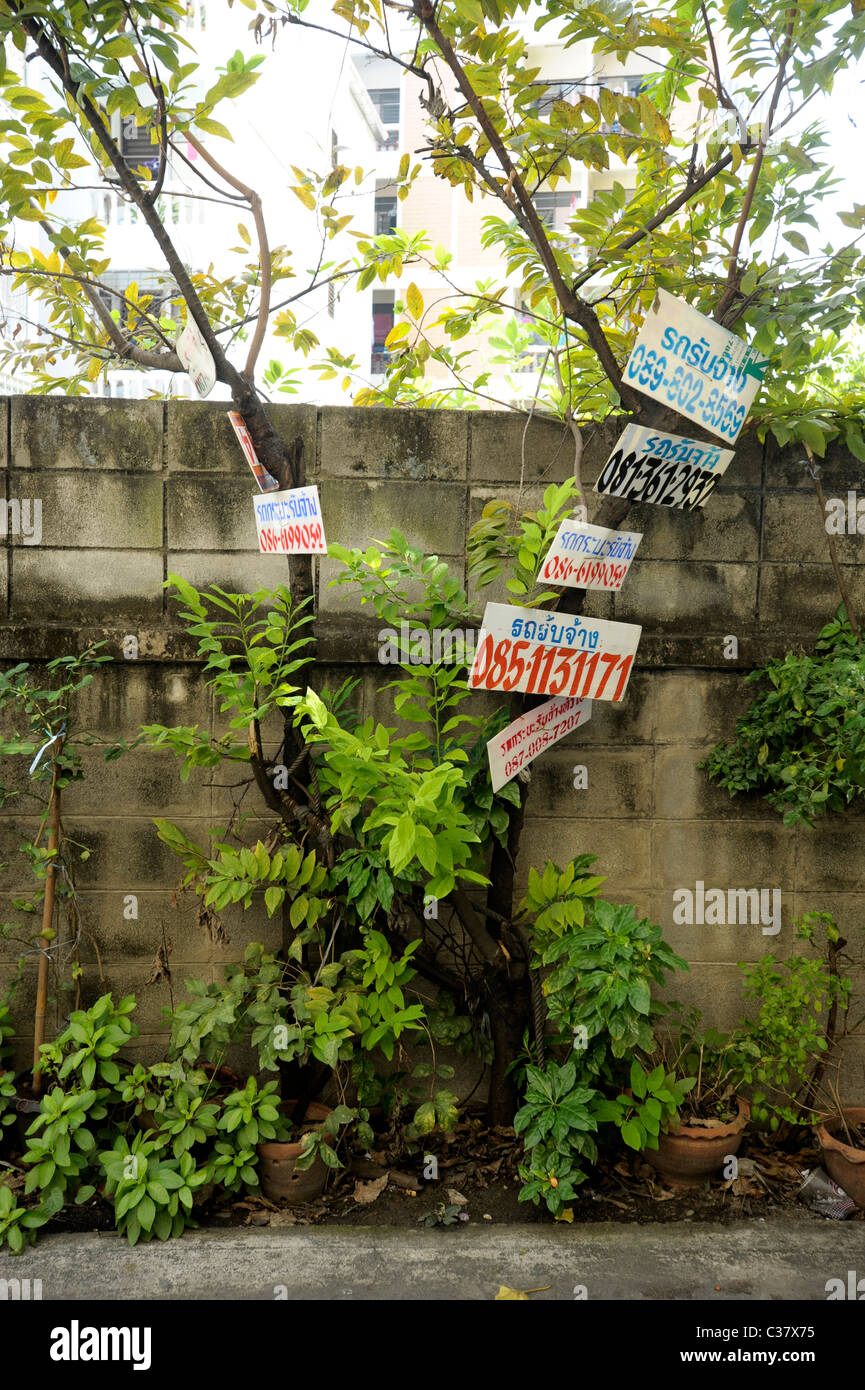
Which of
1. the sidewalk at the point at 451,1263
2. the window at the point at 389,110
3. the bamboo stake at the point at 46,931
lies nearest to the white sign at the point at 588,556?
the bamboo stake at the point at 46,931

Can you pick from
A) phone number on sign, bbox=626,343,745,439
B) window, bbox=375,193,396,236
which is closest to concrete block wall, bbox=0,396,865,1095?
phone number on sign, bbox=626,343,745,439

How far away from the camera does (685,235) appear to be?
11.0ft

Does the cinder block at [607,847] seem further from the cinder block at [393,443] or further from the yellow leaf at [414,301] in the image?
the yellow leaf at [414,301]

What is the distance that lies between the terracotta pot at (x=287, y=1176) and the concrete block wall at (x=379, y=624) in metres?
0.67

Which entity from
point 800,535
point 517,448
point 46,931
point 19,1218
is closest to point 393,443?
point 517,448

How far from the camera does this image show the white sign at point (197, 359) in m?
3.15

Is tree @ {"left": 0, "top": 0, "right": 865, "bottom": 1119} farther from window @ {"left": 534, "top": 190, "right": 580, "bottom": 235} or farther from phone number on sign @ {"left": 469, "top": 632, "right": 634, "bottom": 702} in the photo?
window @ {"left": 534, "top": 190, "right": 580, "bottom": 235}

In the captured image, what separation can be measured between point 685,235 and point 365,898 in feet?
8.21

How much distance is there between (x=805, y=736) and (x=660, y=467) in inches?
42.1

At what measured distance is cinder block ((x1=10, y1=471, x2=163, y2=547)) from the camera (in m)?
3.44

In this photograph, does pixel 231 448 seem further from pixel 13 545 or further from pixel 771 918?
pixel 771 918

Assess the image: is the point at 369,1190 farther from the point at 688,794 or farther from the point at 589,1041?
the point at 688,794

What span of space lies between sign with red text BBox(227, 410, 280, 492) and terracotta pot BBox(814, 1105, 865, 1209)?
2.88 m

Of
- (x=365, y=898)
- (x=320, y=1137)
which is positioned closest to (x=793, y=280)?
(x=365, y=898)
